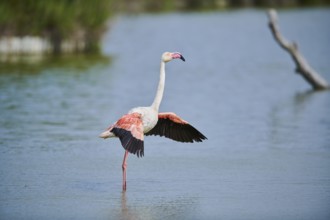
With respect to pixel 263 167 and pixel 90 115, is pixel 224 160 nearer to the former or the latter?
pixel 263 167

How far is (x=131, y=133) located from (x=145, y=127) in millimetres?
422

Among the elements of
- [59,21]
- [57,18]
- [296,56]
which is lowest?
[296,56]

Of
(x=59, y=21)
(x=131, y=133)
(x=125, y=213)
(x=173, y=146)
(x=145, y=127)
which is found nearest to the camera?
(x=125, y=213)

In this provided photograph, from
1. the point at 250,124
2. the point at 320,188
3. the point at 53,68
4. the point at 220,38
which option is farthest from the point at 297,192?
the point at 220,38

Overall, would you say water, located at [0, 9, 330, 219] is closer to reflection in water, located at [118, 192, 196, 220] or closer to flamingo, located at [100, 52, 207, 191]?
reflection in water, located at [118, 192, 196, 220]

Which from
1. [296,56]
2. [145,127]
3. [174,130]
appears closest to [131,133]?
[145,127]

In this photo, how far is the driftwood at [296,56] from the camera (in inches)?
809

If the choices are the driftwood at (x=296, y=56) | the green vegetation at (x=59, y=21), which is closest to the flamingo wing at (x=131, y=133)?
the driftwood at (x=296, y=56)

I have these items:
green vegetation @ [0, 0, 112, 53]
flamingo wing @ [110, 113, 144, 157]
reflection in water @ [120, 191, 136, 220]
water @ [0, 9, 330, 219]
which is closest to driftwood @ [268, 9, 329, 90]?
water @ [0, 9, 330, 219]

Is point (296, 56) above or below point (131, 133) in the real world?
above

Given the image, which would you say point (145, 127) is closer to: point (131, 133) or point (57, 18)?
point (131, 133)

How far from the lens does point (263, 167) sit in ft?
38.7

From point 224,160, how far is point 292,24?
41062 millimetres

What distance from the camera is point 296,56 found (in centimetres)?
2048
